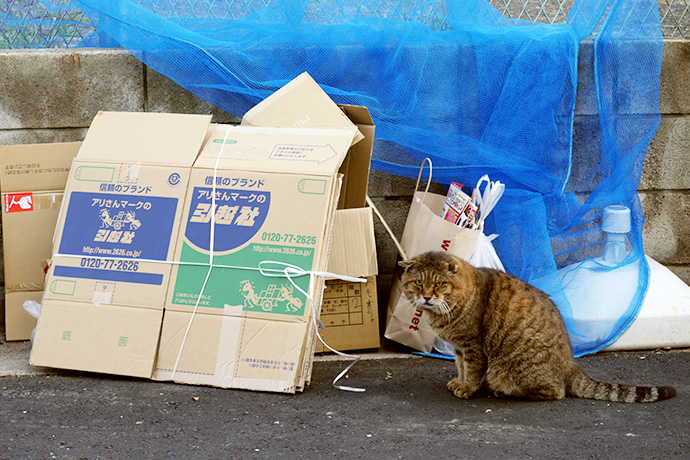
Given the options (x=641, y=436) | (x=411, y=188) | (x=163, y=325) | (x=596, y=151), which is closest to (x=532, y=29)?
(x=596, y=151)

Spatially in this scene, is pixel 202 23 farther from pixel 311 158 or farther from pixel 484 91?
pixel 484 91

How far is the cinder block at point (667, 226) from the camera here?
146 inches

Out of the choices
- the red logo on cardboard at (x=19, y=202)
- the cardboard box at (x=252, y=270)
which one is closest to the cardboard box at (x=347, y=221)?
the cardboard box at (x=252, y=270)

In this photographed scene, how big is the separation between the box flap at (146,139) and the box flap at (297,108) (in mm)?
250

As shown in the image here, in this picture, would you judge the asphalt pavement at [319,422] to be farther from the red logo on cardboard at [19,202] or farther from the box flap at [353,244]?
the red logo on cardboard at [19,202]

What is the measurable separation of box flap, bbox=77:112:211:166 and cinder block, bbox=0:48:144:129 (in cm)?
41

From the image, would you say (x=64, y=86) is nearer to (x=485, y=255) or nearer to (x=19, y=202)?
(x=19, y=202)

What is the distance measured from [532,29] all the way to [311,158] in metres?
1.29

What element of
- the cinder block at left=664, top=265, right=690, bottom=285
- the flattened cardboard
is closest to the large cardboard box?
the flattened cardboard

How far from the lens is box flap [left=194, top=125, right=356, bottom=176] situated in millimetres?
2838

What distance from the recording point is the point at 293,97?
3094mm

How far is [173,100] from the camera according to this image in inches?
138

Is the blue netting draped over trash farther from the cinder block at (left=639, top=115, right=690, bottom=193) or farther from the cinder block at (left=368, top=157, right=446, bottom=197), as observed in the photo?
the cinder block at (left=639, top=115, right=690, bottom=193)

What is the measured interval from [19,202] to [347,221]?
1561 mm
